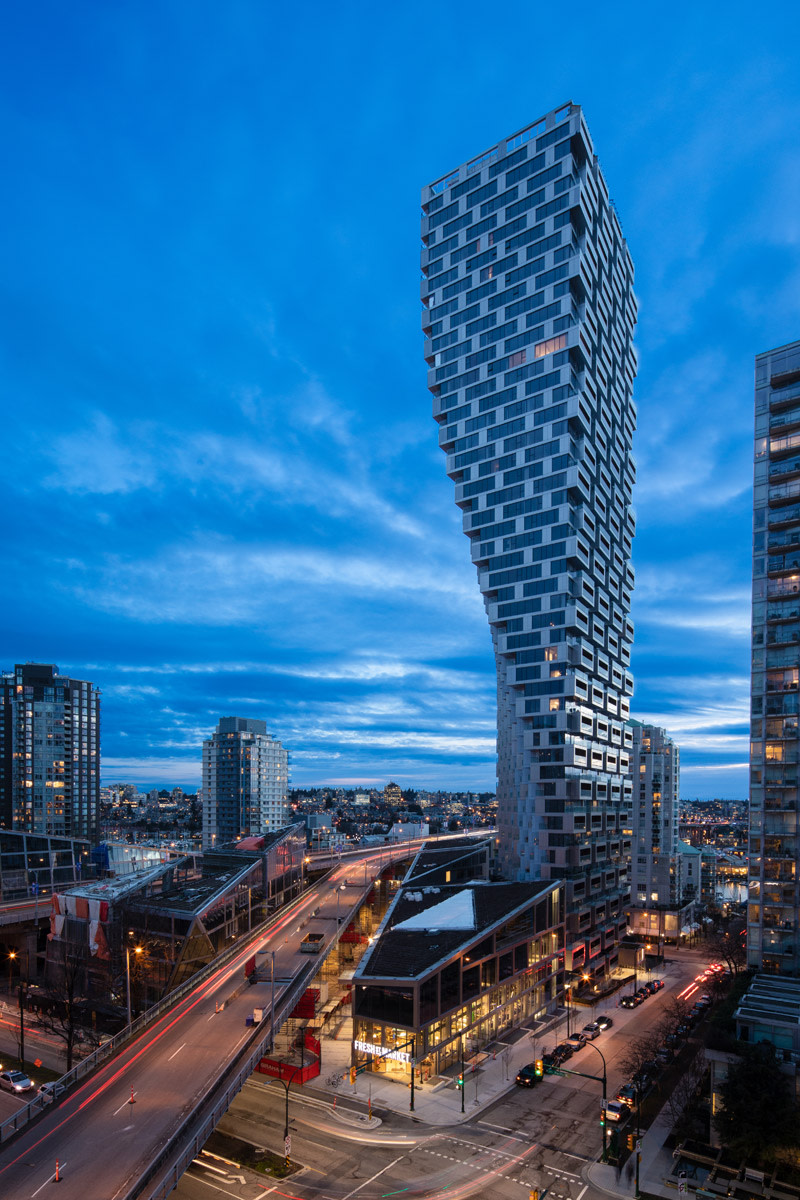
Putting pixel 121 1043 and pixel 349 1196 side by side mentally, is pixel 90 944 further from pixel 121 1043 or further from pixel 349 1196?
pixel 349 1196

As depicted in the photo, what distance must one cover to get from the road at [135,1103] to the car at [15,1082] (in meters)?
11.8

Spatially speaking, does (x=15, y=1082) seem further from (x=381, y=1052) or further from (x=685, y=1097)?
(x=685, y=1097)

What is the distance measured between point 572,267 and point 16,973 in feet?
428

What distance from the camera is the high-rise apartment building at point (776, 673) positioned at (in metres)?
75.5

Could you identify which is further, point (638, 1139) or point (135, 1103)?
point (638, 1139)

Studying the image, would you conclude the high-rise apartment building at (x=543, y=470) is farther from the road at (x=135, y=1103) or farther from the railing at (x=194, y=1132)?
the railing at (x=194, y=1132)

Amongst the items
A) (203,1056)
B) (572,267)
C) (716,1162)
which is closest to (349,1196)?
(203,1056)

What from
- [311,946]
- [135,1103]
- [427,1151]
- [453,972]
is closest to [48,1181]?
[135,1103]

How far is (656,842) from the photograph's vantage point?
153875mm

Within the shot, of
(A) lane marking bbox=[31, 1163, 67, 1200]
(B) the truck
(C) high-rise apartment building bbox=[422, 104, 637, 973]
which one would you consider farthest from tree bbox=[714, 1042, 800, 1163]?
(C) high-rise apartment building bbox=[422, 104, 637, 973]

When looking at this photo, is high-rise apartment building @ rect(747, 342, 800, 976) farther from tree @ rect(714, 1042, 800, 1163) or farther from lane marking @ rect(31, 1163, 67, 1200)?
lane marking @ rect(31, 1163, 67, 1200)

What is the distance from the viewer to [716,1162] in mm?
49875

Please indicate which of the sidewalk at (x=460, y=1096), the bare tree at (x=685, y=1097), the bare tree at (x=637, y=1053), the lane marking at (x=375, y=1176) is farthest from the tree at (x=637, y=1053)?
the lane marking at (x=375, y=1176)

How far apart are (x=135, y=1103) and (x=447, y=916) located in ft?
134
